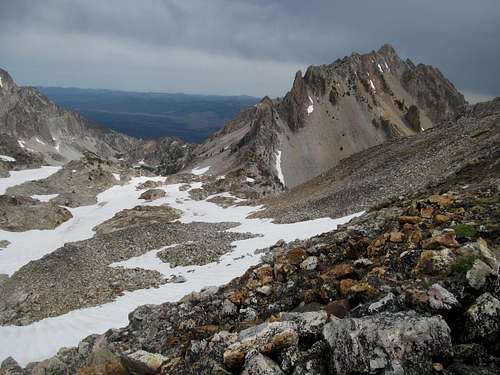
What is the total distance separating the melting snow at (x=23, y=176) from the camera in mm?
75250

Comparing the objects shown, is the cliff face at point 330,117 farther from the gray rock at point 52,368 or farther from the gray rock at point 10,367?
the gray rock at point 52,368

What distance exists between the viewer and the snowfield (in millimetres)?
20453

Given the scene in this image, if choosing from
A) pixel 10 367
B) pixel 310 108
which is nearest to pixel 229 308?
pixel 10 367

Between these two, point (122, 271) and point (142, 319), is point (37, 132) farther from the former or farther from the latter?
point (142, 319)

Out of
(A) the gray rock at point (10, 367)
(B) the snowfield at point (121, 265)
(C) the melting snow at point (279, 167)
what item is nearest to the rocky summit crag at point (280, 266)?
(A) the gray rock at point (10, 367)

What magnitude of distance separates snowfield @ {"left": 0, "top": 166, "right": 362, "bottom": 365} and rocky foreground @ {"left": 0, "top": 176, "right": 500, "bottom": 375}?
3.97 m

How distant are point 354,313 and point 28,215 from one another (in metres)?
55.8

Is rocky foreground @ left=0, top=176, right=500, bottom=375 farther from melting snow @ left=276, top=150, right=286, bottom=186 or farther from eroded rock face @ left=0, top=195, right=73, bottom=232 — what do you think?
melting snow @ left=276, top=150, right=286, bottom=186

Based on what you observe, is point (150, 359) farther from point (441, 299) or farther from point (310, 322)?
point (441, 299)

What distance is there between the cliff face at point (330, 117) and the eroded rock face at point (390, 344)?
226 ft

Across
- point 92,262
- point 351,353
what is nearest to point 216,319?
point 351,353

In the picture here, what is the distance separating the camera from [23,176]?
82.7m

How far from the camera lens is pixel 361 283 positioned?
9.84 metres

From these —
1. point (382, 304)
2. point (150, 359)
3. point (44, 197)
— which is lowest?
point (44, 197)
